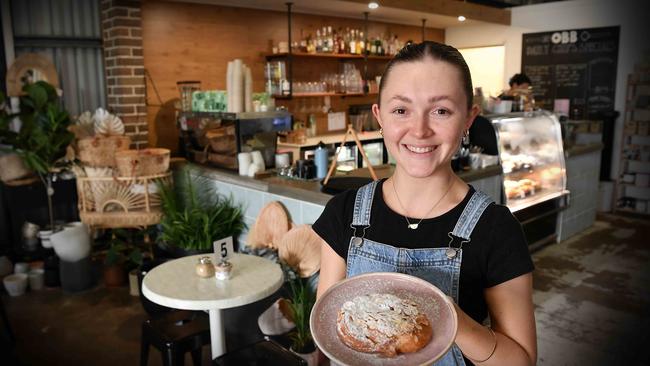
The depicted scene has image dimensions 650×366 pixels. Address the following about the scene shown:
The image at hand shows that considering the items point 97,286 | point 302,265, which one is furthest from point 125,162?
point 302,265

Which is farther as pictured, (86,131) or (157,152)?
(86,131)

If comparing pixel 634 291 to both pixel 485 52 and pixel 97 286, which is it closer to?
pixel 97 286

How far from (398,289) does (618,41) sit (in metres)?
7.62

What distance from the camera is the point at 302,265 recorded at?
10.7 feet

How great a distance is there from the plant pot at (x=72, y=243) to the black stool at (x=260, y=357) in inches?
99.1

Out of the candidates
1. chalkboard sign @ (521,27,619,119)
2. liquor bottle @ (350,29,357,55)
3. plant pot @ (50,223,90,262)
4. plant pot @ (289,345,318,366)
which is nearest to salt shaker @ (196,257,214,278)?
plant pot @ (289,345,318,366)

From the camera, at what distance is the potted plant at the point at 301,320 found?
292 cm

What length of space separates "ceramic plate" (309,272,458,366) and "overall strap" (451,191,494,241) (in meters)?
0.16

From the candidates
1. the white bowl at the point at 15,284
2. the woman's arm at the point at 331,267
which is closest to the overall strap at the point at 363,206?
the woman's arm at the point at 331,267

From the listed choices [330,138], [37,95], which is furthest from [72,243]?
[330,138]

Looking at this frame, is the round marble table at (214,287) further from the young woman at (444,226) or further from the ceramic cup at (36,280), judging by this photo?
the ceramic cup at (36,280)

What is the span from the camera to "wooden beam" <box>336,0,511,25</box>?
667 cm

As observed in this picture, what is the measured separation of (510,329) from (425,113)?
0.54 m

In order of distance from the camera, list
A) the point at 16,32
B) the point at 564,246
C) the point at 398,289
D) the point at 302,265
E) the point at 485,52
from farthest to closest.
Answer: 1. the point at 485,52
2. the point at 564,246
3. the point at 16,32
4. the point at 302,265
5. the point at 398,289
